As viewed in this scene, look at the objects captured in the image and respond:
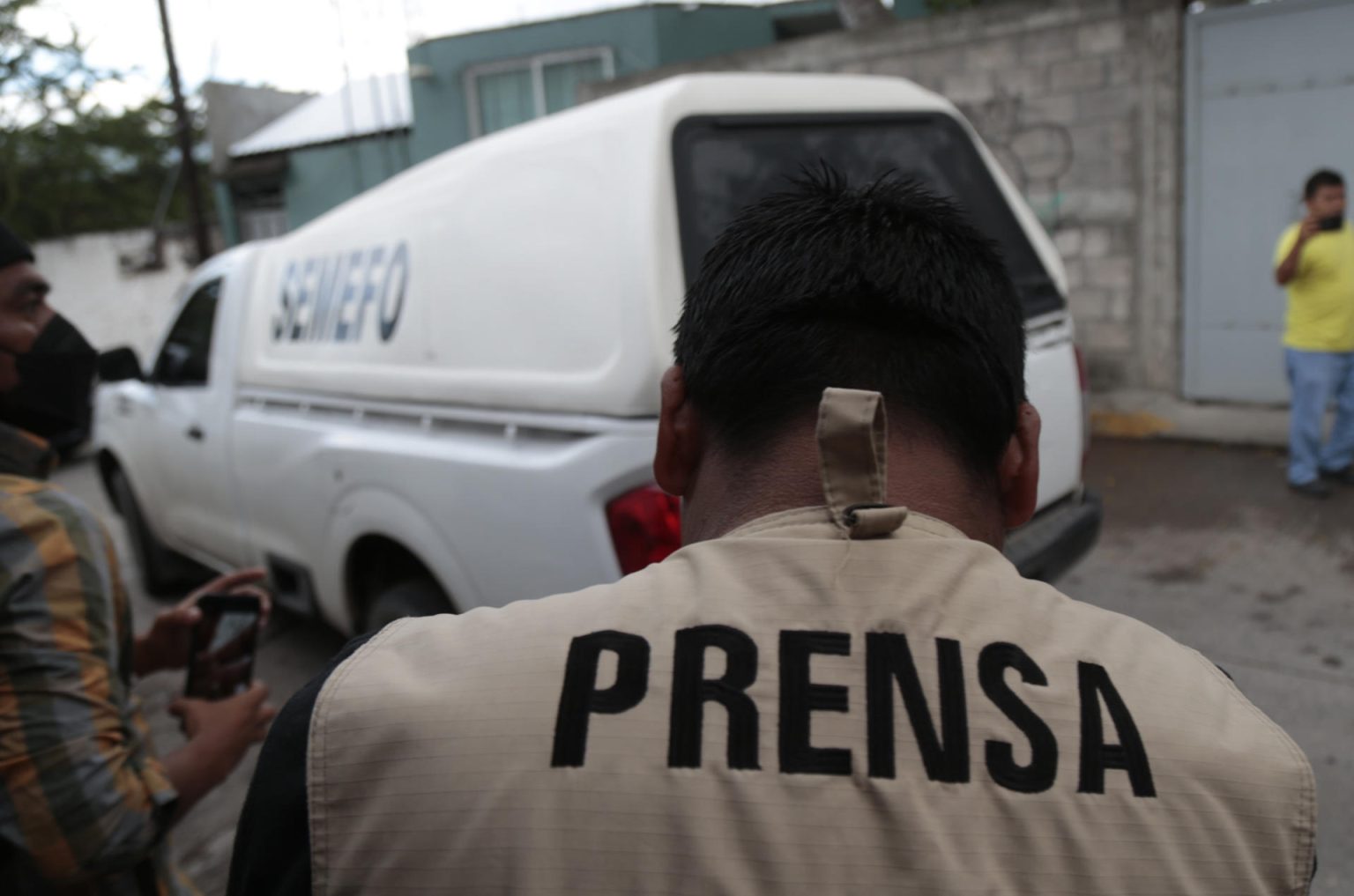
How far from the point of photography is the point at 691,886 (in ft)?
2.39

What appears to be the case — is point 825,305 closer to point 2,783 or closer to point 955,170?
point 2,783

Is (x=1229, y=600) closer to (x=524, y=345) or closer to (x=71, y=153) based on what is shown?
(x=524, y=345)

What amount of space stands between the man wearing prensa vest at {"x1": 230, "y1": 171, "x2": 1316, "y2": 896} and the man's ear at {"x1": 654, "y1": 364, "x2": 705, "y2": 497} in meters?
0.09

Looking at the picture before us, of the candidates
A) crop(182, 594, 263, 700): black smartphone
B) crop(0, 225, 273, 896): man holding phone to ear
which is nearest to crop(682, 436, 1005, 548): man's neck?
crop(0, 225, 273, 896): man holding phone to ear

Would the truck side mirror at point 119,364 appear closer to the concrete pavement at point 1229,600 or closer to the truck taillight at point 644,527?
the concrete pavement at point 1229,600

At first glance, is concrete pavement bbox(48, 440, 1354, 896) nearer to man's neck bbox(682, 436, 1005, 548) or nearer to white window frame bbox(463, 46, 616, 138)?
man's neck bbox(682, 436, 1005, 548)

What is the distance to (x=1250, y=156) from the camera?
20.9ft

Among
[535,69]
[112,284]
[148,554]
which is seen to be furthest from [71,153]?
[148,554]

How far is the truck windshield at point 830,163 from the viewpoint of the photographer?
2.60 m

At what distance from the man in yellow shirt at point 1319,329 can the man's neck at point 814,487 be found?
544cm

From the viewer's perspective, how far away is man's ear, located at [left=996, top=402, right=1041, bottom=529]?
1.02 meters

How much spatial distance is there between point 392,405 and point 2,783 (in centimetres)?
188

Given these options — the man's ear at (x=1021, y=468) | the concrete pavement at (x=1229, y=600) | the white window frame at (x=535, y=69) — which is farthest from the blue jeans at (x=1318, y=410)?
the white window frame at (x=535, y=69)

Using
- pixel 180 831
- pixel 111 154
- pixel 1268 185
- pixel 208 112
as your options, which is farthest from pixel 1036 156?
pixel 111 154
